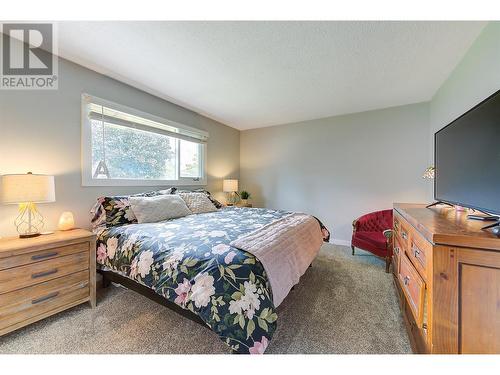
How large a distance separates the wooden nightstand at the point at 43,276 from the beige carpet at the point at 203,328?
0.47ft

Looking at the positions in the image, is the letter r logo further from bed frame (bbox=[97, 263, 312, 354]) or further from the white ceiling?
bed frame (bbox=[97, 263, 312, 354])

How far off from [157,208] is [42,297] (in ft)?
3.63

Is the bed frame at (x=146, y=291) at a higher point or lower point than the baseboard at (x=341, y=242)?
higher

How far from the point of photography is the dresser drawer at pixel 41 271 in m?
1.35

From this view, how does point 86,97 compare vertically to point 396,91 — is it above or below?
below

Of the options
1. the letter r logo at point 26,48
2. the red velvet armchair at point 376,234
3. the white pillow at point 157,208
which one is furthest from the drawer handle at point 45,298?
the red velvet armchair at point 376,234

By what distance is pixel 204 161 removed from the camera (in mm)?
3777

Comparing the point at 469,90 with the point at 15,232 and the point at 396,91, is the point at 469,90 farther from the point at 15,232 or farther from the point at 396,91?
the point at 15,232

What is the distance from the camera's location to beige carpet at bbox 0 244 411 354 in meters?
1.33

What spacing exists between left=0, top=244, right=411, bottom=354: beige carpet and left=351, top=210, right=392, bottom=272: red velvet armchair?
21.5 inches

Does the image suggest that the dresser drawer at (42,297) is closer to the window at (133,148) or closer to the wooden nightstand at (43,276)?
the wooden nightstand at (43,276)
